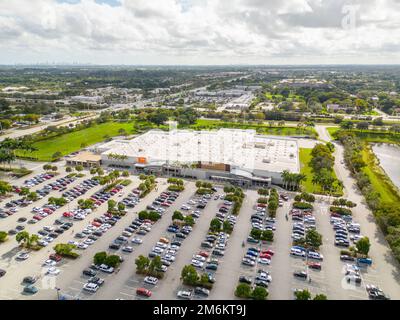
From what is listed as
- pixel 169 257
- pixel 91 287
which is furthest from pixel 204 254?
pixel 91 287

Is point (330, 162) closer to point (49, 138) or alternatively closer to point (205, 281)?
point (205, 281)

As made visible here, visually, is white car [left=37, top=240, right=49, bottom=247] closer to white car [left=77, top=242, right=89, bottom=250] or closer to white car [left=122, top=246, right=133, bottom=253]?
white car [left=77, top=242, right=89, bottom=250]

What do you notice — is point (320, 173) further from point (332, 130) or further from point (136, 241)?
point (332, 130)

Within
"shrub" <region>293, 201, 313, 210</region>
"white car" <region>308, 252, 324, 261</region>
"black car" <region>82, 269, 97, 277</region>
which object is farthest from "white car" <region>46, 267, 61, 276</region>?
"shrub" <region>293, 201, 313, 210</region>

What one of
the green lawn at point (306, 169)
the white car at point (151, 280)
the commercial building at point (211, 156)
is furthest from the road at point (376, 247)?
the white car at point (151, 280)

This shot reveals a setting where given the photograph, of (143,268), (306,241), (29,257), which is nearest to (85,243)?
(29,257)
